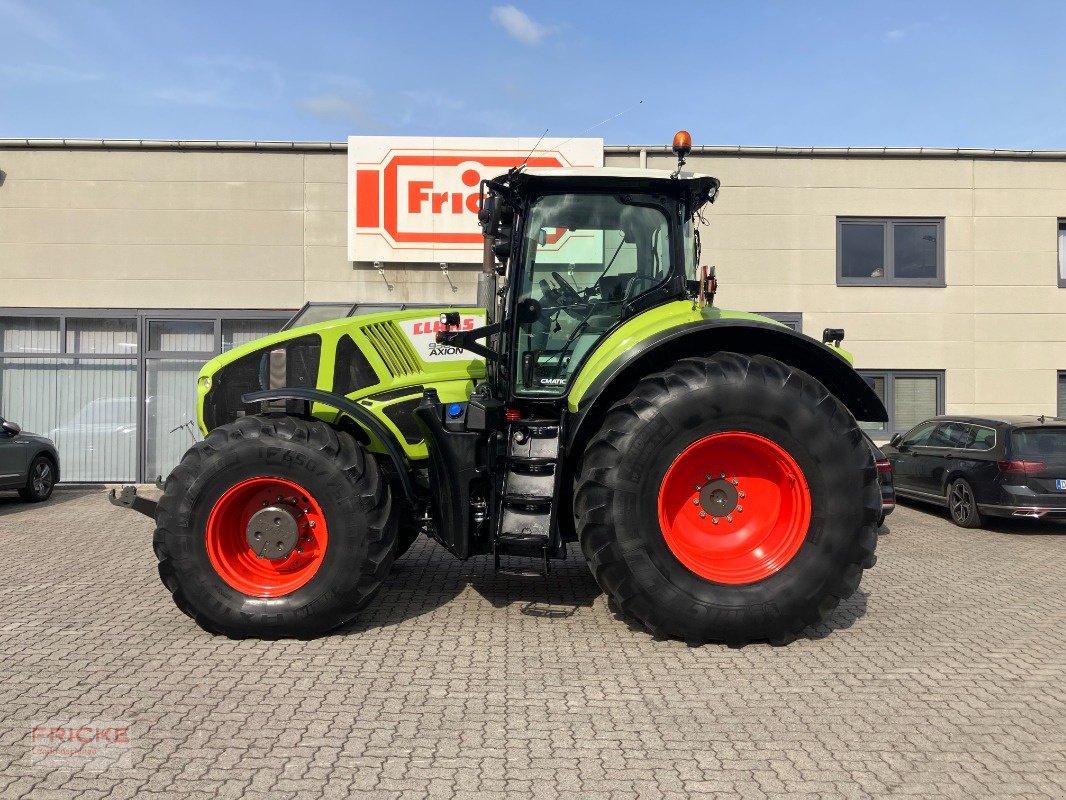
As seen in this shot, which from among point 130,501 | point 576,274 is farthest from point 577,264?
point 130,501

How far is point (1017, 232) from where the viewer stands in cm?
1273

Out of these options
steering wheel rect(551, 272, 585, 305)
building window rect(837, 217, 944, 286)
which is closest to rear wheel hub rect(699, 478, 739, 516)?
steering wheel rect(551, 272, 585, 305)

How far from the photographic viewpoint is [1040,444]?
8.90 m

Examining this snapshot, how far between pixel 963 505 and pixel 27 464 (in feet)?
39.2

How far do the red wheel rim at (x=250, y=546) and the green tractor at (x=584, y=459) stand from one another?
0.01 meters

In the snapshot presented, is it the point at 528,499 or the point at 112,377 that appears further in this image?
the point at 112,377

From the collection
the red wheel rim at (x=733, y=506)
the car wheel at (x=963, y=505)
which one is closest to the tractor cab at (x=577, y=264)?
the red wheel rim at (x=733, y=506)

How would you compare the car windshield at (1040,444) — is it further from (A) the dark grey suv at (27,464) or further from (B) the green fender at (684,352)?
(A) the dark grey suv at (27,464)

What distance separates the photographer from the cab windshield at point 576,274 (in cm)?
491

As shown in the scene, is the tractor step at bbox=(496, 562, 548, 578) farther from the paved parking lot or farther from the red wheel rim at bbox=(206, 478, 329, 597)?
the red wheel rim at bbox=(206, 478, 329, 597)

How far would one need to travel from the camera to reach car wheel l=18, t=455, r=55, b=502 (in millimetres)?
11000

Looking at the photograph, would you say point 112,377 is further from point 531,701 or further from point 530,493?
point 531,701

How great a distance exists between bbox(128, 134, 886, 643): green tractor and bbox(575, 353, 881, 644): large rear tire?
1cm

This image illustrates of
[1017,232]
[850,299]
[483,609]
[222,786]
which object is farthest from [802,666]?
[1017,232]
